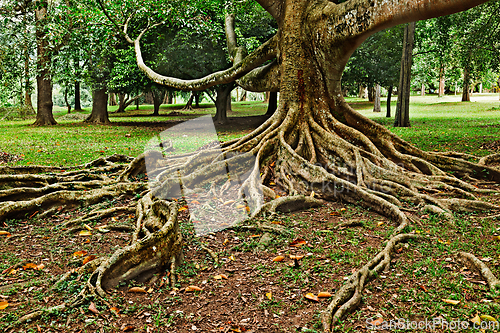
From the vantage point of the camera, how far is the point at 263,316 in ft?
10.8

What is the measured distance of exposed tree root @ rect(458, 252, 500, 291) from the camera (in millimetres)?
3315

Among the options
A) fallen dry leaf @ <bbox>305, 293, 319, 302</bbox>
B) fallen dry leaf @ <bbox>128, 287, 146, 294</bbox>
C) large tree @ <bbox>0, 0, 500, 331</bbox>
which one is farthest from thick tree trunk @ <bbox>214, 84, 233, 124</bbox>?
fallen dry leaf @ <bbox>305, 293, 319, 302</bbox>

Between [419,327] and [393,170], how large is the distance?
13.2ft

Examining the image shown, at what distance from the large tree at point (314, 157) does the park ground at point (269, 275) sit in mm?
324

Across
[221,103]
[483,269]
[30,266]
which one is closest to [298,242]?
[483,269]

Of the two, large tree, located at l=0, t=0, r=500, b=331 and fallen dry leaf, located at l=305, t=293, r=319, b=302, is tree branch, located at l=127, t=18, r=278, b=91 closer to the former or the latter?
large tree, located at l=0, t=0, r=500, b=331

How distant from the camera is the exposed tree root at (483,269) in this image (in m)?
3.31

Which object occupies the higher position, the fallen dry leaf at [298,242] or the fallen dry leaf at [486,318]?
the fallen dry leaf at [298,242]

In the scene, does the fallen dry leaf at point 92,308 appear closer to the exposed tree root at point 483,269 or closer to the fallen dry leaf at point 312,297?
the fallen dry leaf at point 312,297

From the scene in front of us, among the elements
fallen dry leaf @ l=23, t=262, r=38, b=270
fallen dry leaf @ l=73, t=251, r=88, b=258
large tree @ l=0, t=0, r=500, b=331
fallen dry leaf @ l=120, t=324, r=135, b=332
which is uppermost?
large tree @ l=0, t=0, r=500, b=331

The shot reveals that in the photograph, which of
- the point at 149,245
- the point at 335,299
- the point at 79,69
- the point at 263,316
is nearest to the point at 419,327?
the point at 335,299

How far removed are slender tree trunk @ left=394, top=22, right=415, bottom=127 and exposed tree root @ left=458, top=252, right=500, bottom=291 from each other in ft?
45.8

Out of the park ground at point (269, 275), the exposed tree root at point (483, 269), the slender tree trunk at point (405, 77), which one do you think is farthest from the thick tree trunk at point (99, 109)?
the exposed tree root at point (483, 269)

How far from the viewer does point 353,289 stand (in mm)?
3414
